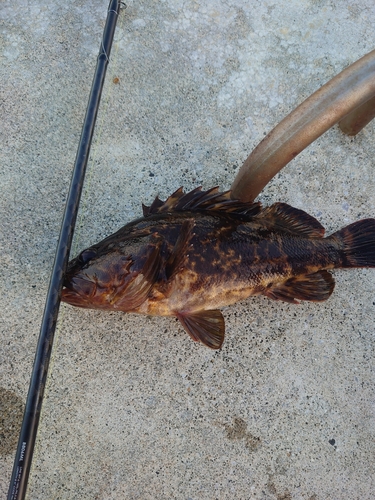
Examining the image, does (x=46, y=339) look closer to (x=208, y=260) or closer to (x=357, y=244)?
(x=208, y=260)

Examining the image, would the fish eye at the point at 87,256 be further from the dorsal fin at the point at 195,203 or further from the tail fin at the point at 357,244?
the tail fin at the point at 357,244

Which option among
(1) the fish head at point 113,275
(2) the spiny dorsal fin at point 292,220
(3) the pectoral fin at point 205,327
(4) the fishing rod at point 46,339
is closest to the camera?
(4) the fishing rod at point 46,339

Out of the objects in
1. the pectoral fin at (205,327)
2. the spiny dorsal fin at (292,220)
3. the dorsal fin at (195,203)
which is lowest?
the pectoral fin at (205,327)

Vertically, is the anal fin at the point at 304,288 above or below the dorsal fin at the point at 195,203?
below

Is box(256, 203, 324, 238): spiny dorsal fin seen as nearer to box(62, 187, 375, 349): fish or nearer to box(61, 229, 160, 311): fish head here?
box(62, 187, 375, 349): fish

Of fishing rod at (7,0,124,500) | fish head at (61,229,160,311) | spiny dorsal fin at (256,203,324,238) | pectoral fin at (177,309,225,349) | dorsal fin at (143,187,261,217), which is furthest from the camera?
spiny dorsal fin at (256,203,324,238)

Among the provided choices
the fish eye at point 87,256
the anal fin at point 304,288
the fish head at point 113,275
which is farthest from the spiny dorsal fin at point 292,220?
the fish eye at point 87,256

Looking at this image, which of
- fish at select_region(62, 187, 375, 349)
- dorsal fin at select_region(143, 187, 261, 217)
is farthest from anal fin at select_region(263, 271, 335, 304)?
dorsal fin at select_region(143, 187, 261, 217)
